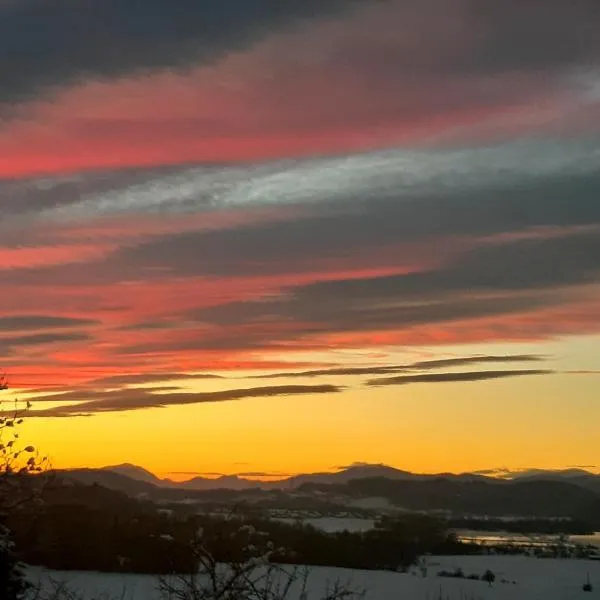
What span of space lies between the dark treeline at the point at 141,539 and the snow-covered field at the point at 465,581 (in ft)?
2.33

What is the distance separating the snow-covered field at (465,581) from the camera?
33000 mm

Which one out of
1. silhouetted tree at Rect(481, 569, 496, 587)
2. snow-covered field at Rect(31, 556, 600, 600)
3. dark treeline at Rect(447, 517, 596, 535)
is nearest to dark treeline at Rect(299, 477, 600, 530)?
dark treeline at Rect(447, 517, 596, 535)

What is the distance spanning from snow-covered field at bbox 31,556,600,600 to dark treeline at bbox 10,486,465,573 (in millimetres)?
710

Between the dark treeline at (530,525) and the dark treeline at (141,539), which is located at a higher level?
the dark treeline at (530,525)

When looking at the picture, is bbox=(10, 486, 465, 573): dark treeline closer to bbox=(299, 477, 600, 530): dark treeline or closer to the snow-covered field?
the snow-covered field

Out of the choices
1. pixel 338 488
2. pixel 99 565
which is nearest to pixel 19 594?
pixel 99 565

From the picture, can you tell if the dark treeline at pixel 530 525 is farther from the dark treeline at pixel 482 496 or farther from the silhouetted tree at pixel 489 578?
the silhouetted tree at pixel 489 578

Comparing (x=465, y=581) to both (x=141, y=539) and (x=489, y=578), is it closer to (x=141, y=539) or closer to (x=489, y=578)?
(x=489, y=578)

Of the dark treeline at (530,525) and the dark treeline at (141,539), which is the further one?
the dark treeline at (530,525)

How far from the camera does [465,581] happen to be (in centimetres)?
5225

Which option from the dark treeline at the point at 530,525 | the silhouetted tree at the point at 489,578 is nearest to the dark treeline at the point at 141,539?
the silhouetted tree at the point at 489,578

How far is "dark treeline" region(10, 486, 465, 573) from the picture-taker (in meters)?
16.9

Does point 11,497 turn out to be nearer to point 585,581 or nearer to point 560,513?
point 585,581

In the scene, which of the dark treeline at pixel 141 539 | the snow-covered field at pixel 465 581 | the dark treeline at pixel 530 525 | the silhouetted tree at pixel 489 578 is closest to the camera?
the dark treeline at pixel 141 539
